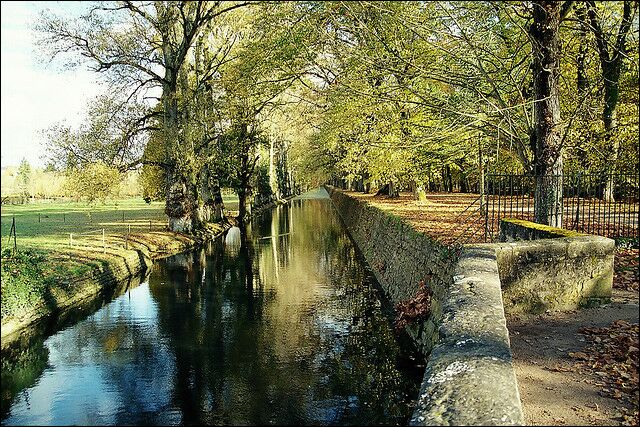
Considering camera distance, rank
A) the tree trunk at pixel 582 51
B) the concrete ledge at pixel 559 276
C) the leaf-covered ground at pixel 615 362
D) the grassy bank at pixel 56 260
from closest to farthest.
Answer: the leaf-covered ground at pixel 615 362 < the concrete ledge at pixel 559 276 < the grassy bank at pixel 56 260 < the tree trunk at pixel 582 51

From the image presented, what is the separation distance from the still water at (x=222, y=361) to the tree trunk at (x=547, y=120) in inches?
179

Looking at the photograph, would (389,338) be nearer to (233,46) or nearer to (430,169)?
(430,169)

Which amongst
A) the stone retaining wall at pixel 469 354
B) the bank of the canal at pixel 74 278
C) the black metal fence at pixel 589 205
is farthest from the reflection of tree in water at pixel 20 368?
the black metal fence at pixel 589 205

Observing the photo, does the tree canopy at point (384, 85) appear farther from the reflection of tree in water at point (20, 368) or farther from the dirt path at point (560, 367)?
the reflection of tree in water at point (20, 368)

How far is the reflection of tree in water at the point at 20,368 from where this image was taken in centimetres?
959

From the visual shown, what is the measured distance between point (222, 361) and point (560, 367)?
23.9 ft

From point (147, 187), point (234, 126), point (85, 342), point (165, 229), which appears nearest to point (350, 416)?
point (85, 342)

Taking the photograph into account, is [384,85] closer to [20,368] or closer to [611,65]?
[611,65]

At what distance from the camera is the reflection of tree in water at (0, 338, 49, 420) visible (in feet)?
31.4

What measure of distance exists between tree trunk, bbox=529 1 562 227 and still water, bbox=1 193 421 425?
179 inches

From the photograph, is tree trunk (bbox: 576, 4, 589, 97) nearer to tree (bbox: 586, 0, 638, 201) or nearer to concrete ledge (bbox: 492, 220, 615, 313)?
tree (bbox: 586, 0, 638, 201)

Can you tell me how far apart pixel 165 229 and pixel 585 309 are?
90.2 feet

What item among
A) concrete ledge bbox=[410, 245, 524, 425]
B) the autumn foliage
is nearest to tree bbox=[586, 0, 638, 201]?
the autumn foliage

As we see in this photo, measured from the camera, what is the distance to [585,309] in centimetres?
839
